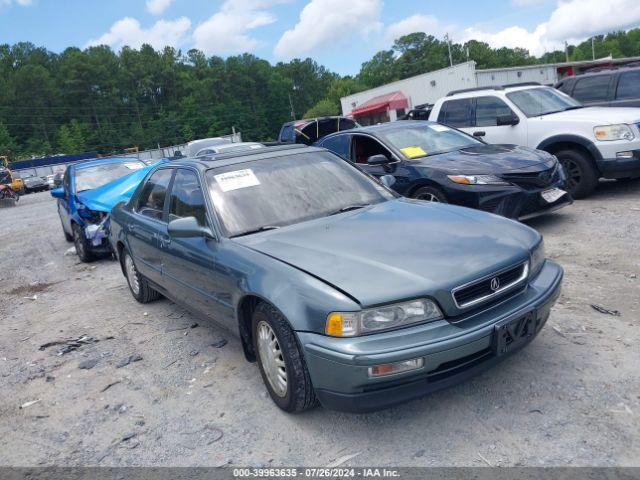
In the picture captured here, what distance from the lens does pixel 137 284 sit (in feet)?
19.3

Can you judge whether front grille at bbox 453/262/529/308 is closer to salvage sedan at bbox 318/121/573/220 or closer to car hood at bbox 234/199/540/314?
car hood at bbox 234/199/540/314

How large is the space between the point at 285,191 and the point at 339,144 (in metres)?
4.07

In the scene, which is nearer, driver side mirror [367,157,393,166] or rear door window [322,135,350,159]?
driver side mirror [367,157,393,166]

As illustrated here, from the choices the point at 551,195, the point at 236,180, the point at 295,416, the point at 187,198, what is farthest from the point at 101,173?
the point at 295,416

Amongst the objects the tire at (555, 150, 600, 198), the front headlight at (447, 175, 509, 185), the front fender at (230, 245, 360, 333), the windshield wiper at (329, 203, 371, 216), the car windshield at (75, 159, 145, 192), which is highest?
the car windshield at (75, 159, 145, 192)

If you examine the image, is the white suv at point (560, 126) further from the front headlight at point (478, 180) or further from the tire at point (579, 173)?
the front headlight at point (478, 180)

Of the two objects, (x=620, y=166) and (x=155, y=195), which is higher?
(x=155, y=195)

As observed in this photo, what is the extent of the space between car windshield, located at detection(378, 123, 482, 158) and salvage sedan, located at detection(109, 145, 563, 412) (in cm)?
281

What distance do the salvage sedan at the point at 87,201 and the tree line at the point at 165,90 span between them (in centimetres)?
7173

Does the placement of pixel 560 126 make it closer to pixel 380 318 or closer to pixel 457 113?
pixel 457 113

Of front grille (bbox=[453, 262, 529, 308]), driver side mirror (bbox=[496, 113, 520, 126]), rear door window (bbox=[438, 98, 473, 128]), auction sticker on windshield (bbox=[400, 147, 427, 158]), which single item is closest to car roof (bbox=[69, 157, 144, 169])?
auction sticker on windshield (bbox=[400, 147, 427, 158])

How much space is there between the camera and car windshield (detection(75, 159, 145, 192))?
928cm

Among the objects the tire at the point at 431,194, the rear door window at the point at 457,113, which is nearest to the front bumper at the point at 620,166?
the rear door window at the point at 457,113

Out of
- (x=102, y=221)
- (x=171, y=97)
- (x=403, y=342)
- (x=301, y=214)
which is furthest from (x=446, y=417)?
(x=171, y=97)
